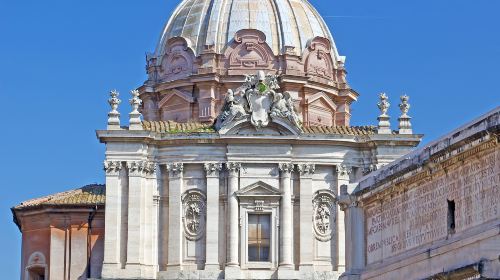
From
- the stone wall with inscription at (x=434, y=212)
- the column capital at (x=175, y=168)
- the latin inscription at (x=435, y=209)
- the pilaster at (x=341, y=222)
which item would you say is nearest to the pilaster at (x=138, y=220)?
the column capital at (x=175, y=168)

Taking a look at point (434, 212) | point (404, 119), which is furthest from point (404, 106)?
point (434, 212)

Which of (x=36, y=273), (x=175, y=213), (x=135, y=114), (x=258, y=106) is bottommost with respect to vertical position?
(x=36, y=273)

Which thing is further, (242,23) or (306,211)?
(242,23)

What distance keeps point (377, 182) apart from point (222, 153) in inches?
737

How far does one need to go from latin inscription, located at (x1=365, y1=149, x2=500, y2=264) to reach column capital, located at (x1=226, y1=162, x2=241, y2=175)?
16.6 metres

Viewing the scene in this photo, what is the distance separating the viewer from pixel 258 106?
2598 inches

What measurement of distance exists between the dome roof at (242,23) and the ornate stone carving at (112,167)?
365 inches

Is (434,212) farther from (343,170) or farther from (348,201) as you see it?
(343,170)

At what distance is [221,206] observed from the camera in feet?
215

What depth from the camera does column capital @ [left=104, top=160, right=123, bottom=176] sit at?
214 ft

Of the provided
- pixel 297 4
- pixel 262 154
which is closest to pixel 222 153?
pixel 262 154

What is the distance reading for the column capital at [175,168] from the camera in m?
65.6

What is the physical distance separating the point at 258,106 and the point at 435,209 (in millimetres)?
23805

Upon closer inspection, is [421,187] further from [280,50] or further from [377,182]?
[280,50]
